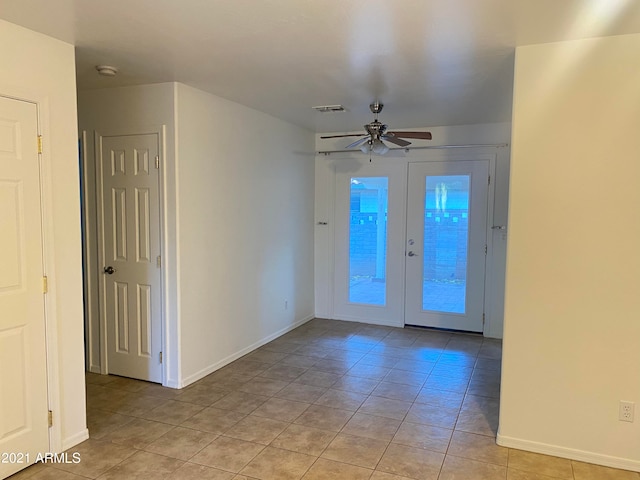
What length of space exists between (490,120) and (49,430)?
16.1ft

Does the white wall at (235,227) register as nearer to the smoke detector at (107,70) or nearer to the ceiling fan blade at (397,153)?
the smoke detector at (107,70)

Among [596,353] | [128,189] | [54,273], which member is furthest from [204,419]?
[596,353]

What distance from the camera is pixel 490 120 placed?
16.5 ft

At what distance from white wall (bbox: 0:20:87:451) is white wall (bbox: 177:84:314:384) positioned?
958mm

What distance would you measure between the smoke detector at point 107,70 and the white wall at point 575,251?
2.74 m

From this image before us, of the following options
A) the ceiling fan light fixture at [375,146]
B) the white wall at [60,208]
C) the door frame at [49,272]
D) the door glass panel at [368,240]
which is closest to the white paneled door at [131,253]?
the white wall at [60,208]

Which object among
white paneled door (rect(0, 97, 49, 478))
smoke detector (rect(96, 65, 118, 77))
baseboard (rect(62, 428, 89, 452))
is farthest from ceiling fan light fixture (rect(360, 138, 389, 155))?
baseboard (rect(62, 428, 89, 452))

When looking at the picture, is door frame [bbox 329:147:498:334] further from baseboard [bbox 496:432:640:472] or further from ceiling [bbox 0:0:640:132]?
baseboard [bbox 496:432:640:472]

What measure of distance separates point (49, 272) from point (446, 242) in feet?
14.0

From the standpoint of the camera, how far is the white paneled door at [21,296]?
2475mm

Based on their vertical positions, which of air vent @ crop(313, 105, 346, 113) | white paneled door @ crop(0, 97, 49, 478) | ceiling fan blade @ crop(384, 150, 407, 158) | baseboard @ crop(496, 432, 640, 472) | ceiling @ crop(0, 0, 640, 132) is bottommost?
baseboard @ crop(496, 432, 640, 472)

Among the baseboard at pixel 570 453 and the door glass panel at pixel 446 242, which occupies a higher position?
the door glass panel at pixel 446 242

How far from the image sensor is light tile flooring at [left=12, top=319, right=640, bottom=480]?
263 cm

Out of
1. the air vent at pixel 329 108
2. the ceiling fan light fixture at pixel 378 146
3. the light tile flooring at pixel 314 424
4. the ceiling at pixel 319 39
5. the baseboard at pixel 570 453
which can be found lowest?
the light tile flooring at pixel 314 424
